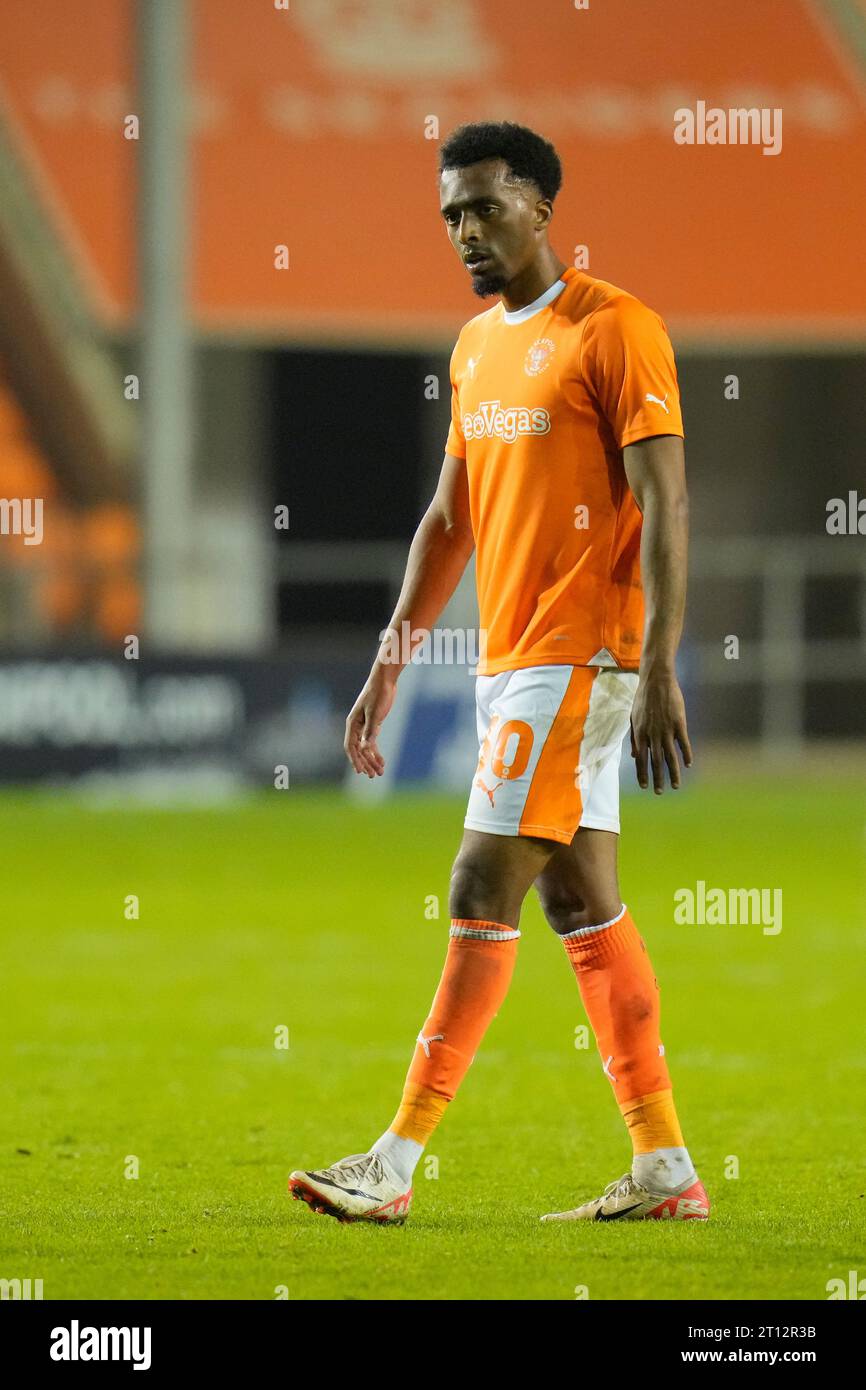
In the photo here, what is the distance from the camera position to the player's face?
4.80m

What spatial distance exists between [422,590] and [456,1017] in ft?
3.24

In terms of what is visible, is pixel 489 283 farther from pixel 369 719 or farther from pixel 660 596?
pixel 369 719

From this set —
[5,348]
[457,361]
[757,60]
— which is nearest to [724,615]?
[757,60]

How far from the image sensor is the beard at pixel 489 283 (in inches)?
191

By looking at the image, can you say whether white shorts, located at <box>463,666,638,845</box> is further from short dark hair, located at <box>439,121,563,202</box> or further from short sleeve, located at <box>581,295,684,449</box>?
short dark hair, located at <box>439,121,563,202</box>

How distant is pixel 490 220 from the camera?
15.8ft

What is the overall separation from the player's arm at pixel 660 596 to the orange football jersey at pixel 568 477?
11cm

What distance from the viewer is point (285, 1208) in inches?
200

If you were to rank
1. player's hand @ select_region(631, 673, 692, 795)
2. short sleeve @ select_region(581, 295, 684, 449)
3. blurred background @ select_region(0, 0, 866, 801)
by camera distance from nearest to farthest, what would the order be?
player's hand @ select_region(631, 673, 692, 795), short sleeve @ select_region(581, 295, 684, 449), blurred background @ select_region(0, 0, 866, 801)
